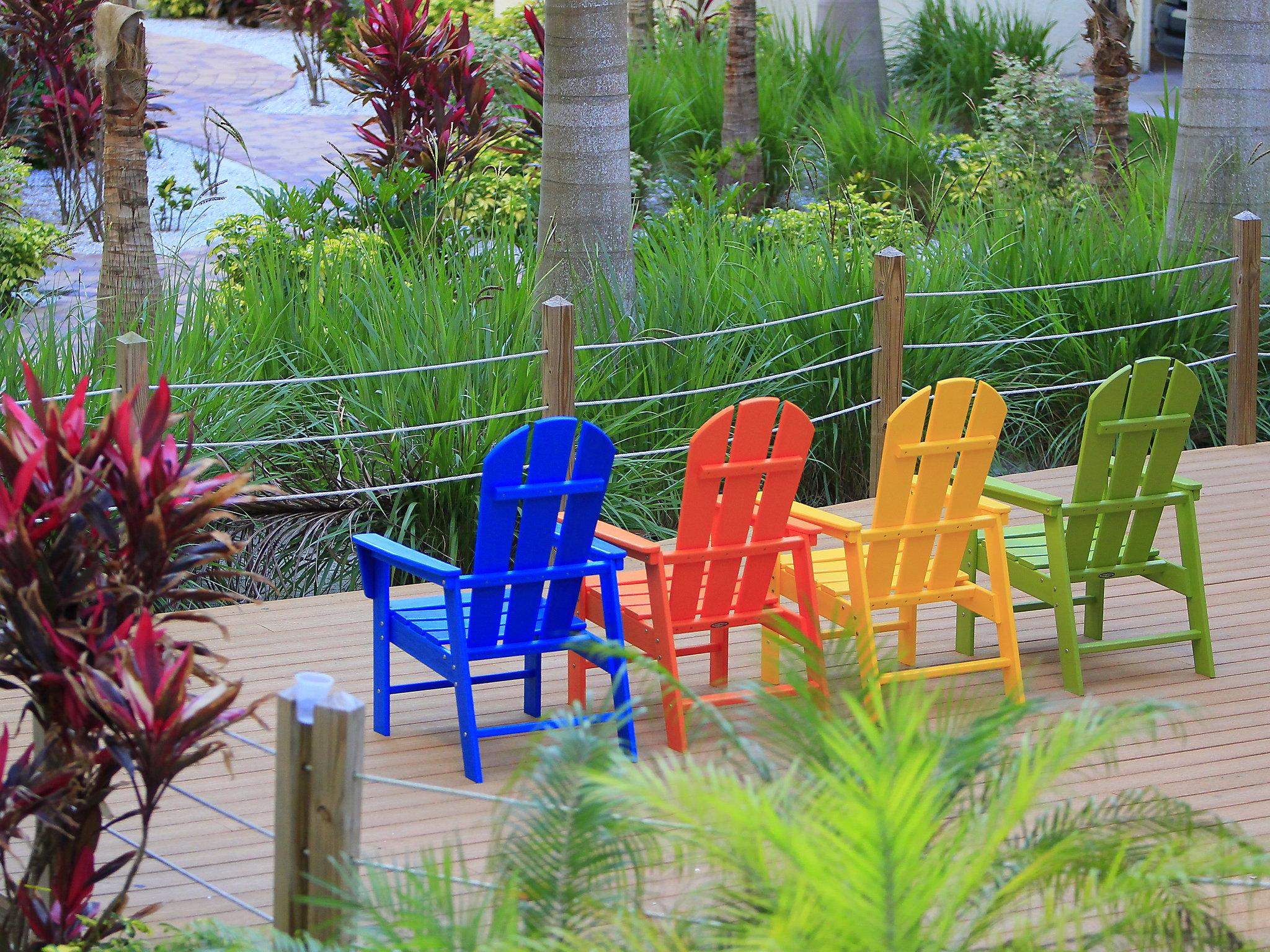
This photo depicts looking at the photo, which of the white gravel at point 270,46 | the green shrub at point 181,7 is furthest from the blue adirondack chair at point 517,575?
the green shrub at point 181,7

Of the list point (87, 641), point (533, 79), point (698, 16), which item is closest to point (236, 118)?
point (698, 16)

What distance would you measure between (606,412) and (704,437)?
7.60 ft

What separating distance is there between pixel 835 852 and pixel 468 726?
6.81ft

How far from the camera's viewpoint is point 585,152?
6.96 metres

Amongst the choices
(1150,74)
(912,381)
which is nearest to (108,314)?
(912,381)

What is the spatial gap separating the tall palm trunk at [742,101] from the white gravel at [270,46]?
602 cm

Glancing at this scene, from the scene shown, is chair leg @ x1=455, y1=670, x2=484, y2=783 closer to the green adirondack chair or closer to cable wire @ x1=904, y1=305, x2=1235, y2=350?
the green adirondack chair

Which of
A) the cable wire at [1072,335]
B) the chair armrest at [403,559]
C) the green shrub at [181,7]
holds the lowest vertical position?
the chair armrest at [403,559]

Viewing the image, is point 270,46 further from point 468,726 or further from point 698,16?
point 468,726

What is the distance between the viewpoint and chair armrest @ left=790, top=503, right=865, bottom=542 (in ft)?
13.6

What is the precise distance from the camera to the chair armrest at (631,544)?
3969mm

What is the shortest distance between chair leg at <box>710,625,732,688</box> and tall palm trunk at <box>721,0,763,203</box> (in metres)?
7.05

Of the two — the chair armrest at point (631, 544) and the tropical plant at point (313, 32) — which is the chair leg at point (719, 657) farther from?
the tropical plant at point (313, 32)

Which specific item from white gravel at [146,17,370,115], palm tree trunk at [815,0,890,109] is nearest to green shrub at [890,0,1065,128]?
palm tree trunk at [815,0,890,109]
